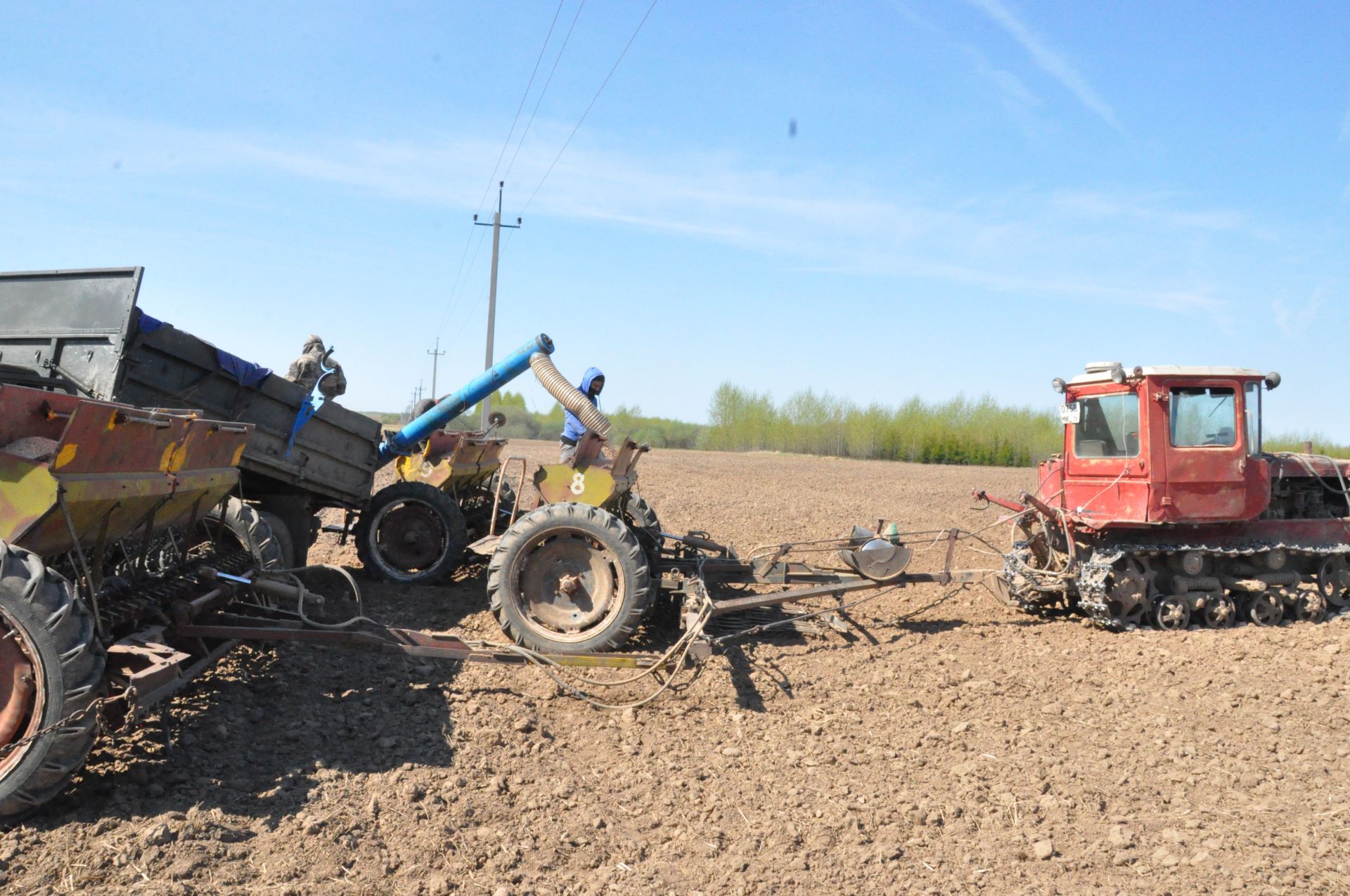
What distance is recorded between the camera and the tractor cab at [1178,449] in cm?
811

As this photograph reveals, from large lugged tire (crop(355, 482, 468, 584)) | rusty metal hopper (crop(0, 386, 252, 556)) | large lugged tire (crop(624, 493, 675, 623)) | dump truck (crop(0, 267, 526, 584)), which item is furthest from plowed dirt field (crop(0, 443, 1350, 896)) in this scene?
large lugged tire (crop(355, 482, 468, 584))

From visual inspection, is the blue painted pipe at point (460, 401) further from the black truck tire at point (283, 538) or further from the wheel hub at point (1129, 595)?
the wheel hub at point (1129, 595)

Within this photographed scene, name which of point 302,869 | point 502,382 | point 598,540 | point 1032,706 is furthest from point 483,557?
point 302,869

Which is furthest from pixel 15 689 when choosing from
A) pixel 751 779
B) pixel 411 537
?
pixel 411 537

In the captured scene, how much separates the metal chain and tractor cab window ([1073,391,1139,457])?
24.6 ft

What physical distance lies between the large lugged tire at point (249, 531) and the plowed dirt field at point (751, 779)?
65 cm

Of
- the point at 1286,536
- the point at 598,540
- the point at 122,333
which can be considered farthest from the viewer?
the point at 1286,536

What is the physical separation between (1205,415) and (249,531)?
7.62 meters

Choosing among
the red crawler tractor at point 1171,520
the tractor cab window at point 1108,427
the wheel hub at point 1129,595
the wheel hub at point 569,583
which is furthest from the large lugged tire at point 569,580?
the tractor cab window at point 1108,427

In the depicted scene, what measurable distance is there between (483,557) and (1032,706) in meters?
5.78

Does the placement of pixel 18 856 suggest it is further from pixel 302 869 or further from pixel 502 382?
pixel 502 382

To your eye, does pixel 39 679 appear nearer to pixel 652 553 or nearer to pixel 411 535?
pixel 652 553

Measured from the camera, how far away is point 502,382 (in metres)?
8.12

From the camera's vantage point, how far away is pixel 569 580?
6.52 metres
